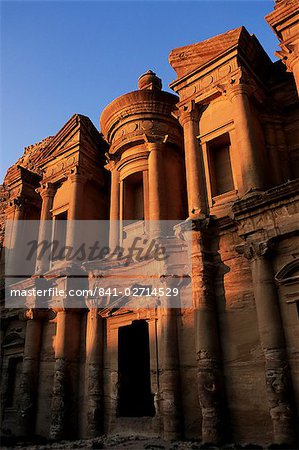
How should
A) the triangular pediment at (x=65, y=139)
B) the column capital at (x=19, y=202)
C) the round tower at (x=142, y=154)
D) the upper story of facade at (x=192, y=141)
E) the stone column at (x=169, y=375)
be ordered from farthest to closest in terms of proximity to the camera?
1. the column capital at (x=19, y=202)
2. the triangular pediment at (x=65, y=139)
3. the round tower at (x=142, y=154)
4. the upper story of facade at (x=192, y=141)
5. the stone column at (x=169, y=375)

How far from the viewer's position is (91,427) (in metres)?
12.4

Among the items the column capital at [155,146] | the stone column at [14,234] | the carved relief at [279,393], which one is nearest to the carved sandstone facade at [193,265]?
the carved relief at [279,393]

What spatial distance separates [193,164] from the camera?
42.3ft

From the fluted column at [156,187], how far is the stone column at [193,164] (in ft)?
5.60

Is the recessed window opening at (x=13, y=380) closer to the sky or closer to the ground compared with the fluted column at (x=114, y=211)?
closer to the ground

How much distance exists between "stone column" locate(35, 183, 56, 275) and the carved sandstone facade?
77mm

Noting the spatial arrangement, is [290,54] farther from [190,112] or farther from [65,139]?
[65,139]

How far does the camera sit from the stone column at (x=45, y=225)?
1691cm

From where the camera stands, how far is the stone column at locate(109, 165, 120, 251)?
15.2 metres

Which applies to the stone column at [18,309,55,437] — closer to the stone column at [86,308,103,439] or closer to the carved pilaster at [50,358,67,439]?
the carved pilaster at [50,358,67,439]

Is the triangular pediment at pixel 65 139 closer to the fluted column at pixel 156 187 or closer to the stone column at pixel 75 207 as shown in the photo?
the stone column at pixel 75 207

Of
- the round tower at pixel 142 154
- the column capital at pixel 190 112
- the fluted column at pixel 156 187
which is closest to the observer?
the column capital at pixel 190 112

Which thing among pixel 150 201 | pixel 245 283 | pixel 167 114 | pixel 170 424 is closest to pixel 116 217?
pixel 150 201

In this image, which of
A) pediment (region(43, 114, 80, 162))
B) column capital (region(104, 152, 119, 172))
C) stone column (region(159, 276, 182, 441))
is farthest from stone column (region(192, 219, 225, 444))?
pediment (region(43, 114, 80, 162))
